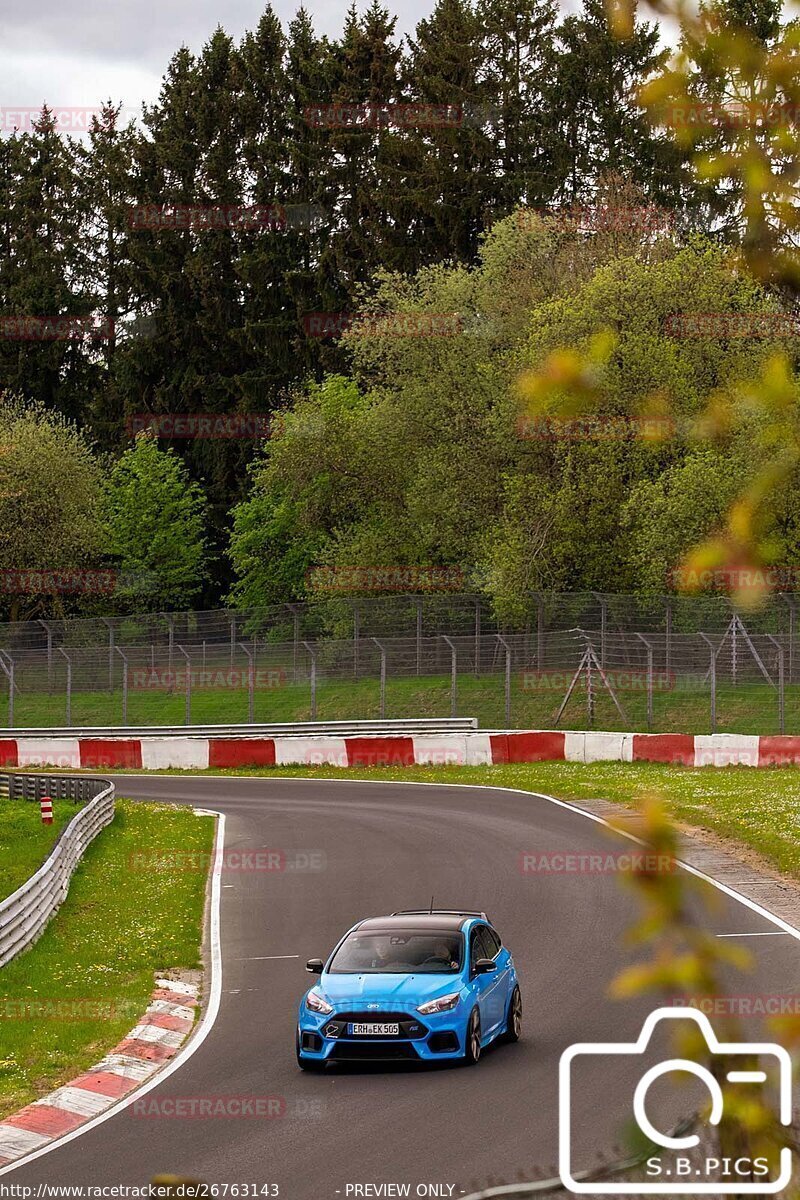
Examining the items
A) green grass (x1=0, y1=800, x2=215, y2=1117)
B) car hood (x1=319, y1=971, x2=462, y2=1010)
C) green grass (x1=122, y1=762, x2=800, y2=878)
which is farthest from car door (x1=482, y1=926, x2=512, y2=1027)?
green grass (x1=122, y1=762, x2=800, y2=878)

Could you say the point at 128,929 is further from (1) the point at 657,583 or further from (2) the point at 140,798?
(1) the point at 657,583

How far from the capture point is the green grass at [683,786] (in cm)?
2827

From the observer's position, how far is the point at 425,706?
49250mm

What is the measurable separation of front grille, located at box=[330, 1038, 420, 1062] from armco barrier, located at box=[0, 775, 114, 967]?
6483mm

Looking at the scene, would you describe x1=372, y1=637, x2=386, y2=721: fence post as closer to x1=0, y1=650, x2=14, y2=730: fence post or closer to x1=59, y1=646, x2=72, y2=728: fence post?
x1=59, y1=646, x2=72, y2=728: fence post

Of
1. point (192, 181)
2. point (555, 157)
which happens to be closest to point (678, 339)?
point (555, 157)

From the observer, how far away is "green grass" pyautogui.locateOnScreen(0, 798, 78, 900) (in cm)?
2712

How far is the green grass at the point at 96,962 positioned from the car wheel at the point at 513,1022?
408cm
